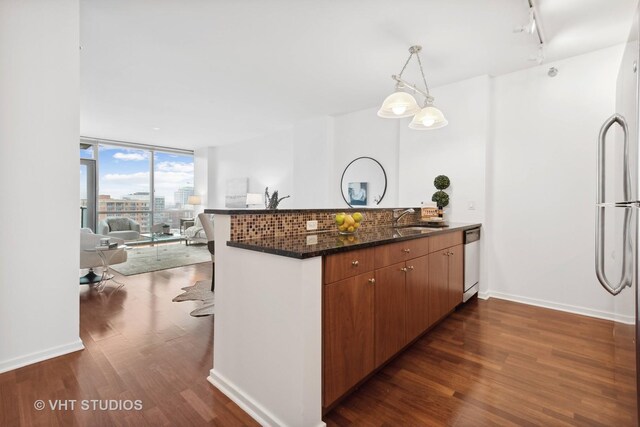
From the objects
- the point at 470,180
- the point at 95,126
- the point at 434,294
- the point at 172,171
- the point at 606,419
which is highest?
the point at 95,126

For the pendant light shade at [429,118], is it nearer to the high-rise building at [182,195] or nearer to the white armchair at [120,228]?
the white armchair at [120,228]

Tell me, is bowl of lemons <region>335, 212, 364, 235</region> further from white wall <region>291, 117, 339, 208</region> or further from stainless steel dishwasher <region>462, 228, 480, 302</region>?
white wall <region>291, 117, 339, 208</region>

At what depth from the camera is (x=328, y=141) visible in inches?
214

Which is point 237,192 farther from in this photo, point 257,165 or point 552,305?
point 552,305

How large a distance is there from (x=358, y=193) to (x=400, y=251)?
10.2 feet

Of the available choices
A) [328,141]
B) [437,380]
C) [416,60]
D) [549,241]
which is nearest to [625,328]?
[437,380]

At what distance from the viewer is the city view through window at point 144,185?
7535mm

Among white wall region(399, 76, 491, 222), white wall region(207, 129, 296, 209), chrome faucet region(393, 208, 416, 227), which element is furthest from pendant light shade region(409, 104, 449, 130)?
white wall region(207, 129, 296, 209)

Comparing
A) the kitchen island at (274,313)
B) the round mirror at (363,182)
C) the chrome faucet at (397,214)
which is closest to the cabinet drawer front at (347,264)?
the kitchen island at (274,313)

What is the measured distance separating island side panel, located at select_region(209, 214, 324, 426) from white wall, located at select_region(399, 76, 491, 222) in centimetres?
286

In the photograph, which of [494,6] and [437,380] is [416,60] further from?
[437,380]

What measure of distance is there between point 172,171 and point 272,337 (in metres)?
8.52

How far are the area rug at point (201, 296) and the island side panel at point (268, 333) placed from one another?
1.27 meters

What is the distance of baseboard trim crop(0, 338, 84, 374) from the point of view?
1987 millimetres
